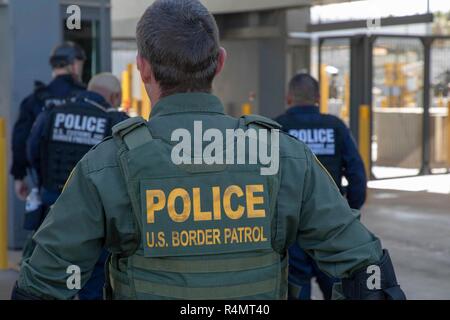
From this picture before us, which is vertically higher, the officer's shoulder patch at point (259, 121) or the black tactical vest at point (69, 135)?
the officer's shoulder patch at point (259, 121)

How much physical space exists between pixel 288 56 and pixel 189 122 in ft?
41.5

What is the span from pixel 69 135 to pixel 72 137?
0.02 m

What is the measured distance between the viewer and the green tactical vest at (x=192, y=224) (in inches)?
78.7

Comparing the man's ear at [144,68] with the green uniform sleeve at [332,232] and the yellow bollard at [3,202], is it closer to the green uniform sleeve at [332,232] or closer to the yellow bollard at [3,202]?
the green uniform sleeve at [332,232]

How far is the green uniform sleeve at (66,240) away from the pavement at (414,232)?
4138mm

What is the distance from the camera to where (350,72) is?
12922 millimetres

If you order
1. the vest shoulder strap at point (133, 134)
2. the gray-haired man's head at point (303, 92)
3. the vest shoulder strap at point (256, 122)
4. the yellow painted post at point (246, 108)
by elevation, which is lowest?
the yellow painted post at point (246, 108)

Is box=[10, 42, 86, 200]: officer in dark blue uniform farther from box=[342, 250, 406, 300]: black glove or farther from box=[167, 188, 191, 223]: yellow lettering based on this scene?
box=[342, 250, 406, 300]: black glove

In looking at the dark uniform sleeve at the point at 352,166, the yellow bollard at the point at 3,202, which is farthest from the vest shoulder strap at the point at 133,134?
the yellow bollard at the point at 3,202

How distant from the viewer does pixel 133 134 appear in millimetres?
2025

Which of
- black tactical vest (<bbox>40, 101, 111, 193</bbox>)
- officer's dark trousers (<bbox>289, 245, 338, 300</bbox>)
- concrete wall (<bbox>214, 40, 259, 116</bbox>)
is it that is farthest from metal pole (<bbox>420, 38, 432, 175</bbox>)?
black tactical vest (<bbox>40, 101, 111, 193</bbox>)

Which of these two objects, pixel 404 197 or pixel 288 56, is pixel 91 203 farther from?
pixel 288 56

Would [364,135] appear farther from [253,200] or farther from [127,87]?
[253,200]
